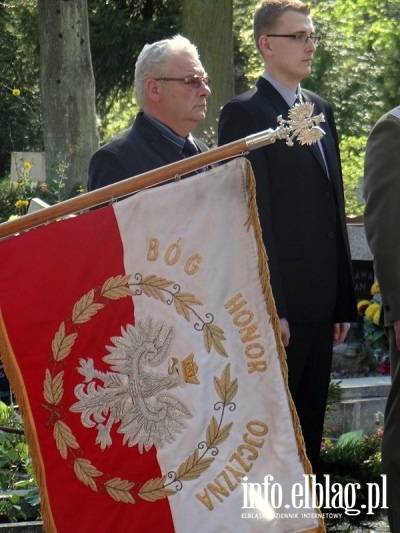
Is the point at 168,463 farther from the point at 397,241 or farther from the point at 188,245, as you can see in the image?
the point at 397,241

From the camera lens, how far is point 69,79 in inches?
591

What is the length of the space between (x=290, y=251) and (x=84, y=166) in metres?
10.2

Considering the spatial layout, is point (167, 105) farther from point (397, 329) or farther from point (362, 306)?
point (362, 306)

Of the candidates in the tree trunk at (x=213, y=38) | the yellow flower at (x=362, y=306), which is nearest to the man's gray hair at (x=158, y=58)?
the yellow flower at (x=362, y=306)

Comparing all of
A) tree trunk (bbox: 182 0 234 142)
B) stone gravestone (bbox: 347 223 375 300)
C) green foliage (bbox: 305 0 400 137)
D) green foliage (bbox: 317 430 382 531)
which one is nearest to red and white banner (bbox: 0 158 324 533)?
green foliage (bbox: 317 430 382 531)

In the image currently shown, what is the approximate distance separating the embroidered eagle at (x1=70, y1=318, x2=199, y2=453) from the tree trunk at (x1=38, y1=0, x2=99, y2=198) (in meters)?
11.2

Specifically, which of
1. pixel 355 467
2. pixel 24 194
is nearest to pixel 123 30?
pixel 24 194

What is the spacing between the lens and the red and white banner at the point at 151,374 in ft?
12.4

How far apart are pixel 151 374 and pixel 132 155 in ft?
3.77

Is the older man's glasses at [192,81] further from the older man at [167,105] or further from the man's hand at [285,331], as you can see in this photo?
the man's hand at [285,331]

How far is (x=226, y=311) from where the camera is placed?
3896 millimetres

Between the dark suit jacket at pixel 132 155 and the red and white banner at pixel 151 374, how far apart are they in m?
0.73

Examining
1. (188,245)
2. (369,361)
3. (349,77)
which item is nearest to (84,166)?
(369,361)

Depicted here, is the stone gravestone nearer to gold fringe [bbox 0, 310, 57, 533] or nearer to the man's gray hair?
the man's gray hair
